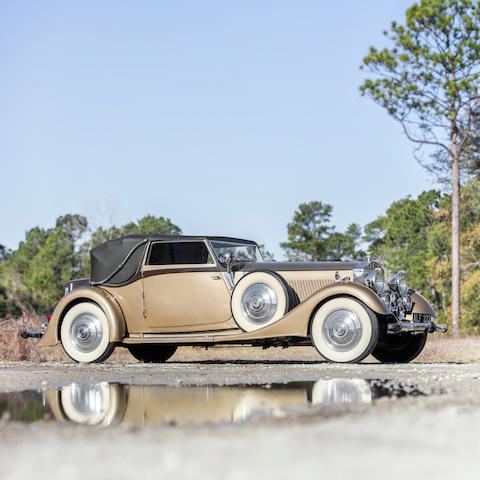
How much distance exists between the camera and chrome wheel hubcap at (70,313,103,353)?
11.3 meters

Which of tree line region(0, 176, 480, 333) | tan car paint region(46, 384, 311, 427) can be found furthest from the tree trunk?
tan car paint region(46, 384, 311, 427)

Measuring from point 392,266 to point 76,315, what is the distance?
156ft

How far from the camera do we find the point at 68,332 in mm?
11469

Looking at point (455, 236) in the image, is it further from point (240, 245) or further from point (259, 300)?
point (259, 300)

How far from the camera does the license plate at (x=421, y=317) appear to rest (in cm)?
1076

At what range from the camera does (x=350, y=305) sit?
9.77 meters

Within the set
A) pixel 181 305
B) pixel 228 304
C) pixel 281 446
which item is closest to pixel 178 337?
pixel 181 305

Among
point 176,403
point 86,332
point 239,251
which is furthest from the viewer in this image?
point 239,251

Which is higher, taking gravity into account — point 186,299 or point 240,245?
point 240,245

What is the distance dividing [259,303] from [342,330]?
1197mm

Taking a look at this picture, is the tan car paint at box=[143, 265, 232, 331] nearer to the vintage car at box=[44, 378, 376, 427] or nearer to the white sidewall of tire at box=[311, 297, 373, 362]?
the white sidewall of tire at box=[311, 297, 373, 362]

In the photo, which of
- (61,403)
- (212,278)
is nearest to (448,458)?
(61,403)

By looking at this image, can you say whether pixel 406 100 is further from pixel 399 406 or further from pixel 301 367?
pixel 399 406

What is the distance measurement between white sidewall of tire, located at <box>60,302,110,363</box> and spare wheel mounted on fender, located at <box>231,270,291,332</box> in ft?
6.87
